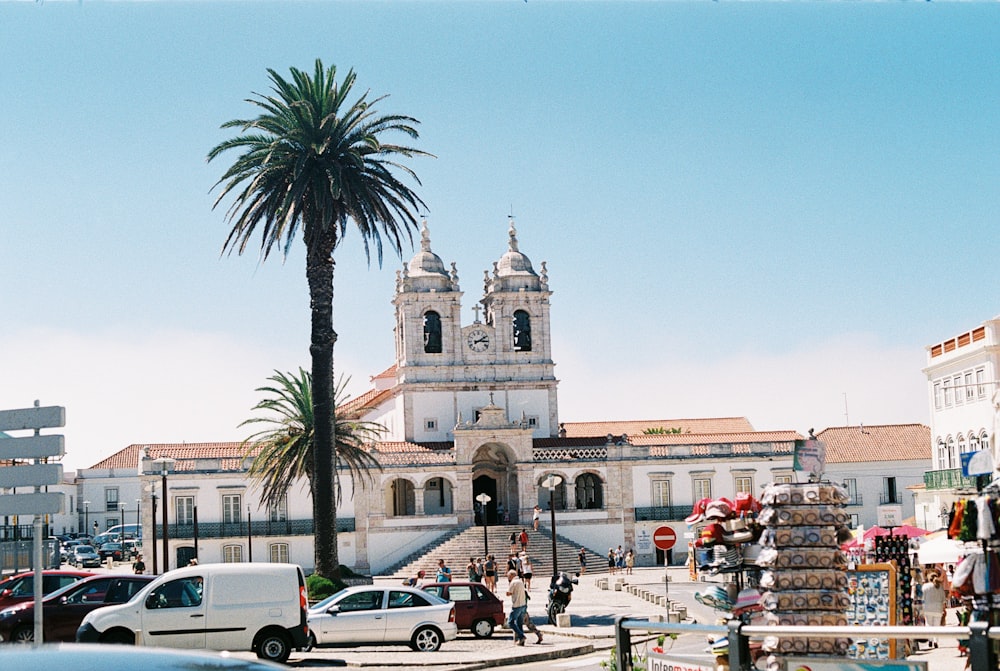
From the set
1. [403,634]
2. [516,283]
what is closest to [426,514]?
[516,283]

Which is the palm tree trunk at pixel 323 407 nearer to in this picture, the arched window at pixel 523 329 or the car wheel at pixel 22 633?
the car wheel at pixel 22 633

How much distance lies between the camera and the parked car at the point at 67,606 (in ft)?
72.1

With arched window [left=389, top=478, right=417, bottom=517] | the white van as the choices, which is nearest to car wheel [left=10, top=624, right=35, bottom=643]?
the white van

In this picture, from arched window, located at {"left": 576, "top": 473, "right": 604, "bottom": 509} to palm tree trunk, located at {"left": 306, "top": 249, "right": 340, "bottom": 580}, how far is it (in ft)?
103

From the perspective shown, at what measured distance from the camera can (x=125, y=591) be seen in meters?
22.9

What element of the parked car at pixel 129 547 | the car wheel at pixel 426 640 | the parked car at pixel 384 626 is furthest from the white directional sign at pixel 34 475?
the parked car at pixel 129 547

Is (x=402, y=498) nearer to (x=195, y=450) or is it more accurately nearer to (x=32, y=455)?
(x=195, y=450)

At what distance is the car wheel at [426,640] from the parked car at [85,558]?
152ft

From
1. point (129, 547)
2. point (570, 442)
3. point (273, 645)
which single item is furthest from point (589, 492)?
point (273, 645)

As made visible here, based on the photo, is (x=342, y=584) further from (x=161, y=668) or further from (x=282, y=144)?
(x=161, y=668)

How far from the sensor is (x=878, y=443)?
72750 millimetres

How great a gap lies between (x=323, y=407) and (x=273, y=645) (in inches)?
577

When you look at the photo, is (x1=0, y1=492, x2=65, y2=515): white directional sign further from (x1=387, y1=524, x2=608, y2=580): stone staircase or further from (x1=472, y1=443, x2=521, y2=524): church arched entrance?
(x1=472, y1=443, x2=521, y2=524): church arched entrance

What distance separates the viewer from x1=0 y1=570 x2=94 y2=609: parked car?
76.7 feet
